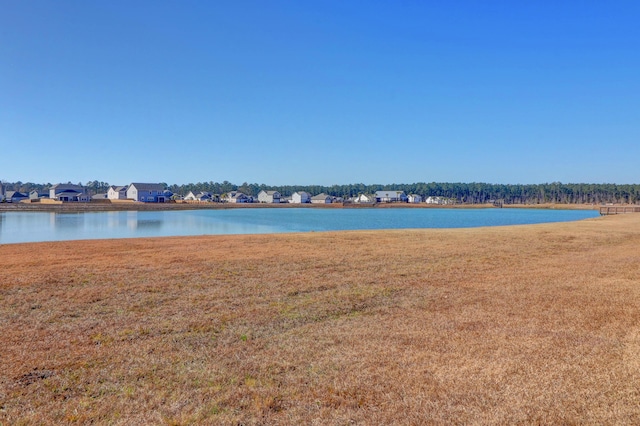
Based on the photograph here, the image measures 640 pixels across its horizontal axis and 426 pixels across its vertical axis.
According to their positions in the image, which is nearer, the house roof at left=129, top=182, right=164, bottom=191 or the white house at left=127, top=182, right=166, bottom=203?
the white house at left=127, top=182, right=166, bottom=203

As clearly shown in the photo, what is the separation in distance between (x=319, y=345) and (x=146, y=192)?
386ft

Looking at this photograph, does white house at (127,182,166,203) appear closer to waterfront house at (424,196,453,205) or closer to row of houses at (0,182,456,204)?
row of houses at (0,182,456,204)

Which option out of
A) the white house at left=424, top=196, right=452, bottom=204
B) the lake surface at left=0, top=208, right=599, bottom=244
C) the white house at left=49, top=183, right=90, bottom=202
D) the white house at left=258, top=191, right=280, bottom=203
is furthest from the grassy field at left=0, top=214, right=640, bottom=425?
the white house at left=424, top=196, right=452, bottom=204

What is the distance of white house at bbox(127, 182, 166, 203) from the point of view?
370ft

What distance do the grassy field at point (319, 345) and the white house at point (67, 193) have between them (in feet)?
365

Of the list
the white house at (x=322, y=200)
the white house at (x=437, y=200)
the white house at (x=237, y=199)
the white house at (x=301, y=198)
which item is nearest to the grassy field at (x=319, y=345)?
the white house at (x=237, y=199)

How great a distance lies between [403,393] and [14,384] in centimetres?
455

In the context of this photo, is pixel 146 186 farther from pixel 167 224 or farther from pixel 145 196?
pixel 167 224

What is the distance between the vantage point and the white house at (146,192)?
370ft

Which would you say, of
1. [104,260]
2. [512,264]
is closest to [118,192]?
Answer: [104,260]

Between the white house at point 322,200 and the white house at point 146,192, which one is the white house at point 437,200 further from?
the white house at point 146,192

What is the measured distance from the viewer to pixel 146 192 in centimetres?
11369

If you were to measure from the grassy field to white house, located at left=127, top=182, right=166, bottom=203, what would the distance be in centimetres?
10742

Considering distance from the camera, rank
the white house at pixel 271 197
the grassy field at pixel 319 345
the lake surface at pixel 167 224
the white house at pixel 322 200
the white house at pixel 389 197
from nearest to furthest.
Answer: the grassy field at pixel 319 345
the lake surface at pixel 167 224
the white house at pixel 271 197
the white house at pixel 322 200
the white house at pixel 389 197
